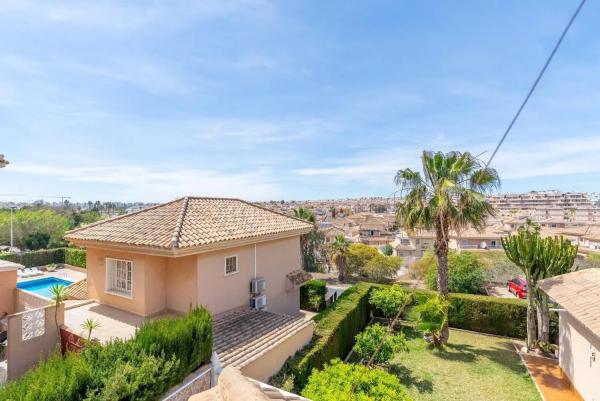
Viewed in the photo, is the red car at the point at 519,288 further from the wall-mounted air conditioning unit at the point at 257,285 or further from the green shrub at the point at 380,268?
the wall-mounted air conditioning unit at the point at 257,285

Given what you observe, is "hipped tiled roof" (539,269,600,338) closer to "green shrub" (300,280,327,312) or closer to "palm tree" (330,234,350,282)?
"green shrub" (300,280,327,312)

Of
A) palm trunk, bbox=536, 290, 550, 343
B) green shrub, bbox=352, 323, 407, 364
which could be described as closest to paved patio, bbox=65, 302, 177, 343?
green shrub, bbox=352, 323, 407, 364

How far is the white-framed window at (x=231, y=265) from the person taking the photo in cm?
1283

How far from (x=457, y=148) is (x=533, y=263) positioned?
657 centimetres

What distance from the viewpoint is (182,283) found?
11.8m

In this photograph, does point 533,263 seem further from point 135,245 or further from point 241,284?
point 135,245

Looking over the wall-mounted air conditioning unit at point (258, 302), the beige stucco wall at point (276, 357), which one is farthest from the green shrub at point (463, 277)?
the beige stucco wall at point (276, 357)

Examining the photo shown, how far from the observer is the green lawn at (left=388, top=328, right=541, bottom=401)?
11391 mm

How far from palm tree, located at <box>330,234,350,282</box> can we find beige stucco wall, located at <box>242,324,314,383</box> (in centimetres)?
2968

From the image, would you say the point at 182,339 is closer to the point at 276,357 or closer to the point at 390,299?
the point at 276,357

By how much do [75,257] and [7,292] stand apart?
23456 mm

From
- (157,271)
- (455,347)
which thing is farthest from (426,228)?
(157,271)

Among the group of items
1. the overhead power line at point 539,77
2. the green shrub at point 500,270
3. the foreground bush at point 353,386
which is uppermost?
the overhead power line at point 539,77

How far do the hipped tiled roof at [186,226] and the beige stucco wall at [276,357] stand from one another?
175 inches
